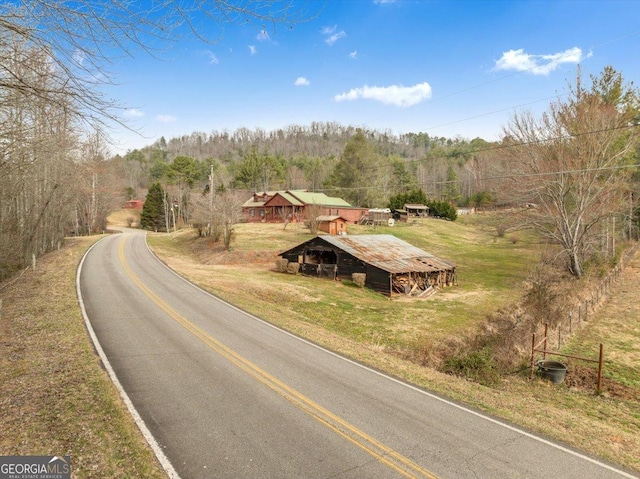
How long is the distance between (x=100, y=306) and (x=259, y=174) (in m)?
87.6

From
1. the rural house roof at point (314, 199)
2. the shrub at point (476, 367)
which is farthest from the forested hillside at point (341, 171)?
the shrub at point (476, 367)

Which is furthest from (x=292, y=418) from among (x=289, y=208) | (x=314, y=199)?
(x=314, y=199)

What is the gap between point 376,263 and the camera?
31.9m

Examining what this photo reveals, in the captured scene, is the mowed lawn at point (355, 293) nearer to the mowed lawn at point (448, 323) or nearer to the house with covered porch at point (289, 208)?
the mowed lawn at point (448, 323)

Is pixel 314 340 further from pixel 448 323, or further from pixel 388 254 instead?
pixel 388 254

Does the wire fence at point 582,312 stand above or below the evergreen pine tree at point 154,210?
below

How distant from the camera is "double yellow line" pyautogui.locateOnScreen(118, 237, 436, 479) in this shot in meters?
7.04

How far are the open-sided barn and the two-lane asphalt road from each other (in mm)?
17397

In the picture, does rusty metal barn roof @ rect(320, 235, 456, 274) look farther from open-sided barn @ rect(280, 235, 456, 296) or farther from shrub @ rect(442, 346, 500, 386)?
shrub @ rect(442, 346, 500, 386)

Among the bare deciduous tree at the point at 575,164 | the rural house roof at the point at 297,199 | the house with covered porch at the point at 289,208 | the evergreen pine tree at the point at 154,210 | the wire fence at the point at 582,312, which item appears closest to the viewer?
the wire fence at the point at 582,312

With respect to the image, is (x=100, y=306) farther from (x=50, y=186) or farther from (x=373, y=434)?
(x=50, y=186)

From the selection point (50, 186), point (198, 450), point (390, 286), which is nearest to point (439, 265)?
Answer: point (390, 286)

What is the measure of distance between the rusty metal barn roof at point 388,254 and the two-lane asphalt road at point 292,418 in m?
18.6

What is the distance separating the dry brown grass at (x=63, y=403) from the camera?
693cm
